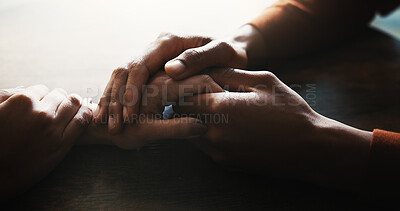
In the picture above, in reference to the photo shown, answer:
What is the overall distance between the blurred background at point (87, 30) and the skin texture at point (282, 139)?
333 millimetres

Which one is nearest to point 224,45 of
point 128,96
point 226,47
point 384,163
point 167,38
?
point 226,47

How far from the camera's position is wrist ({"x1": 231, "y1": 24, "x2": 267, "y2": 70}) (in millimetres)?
835

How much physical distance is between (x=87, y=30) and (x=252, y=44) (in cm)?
64

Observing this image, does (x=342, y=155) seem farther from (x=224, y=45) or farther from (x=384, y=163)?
(x=224, y=45)

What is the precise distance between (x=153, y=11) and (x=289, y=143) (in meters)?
0.91

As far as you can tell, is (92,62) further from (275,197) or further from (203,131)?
(275,197)

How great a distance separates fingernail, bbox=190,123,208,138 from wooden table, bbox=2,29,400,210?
0.21 ft

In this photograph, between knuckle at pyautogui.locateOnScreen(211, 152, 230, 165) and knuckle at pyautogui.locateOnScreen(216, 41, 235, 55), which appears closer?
knuckle at pyautogui.locateOnScreen(211, 152, 230, 165)

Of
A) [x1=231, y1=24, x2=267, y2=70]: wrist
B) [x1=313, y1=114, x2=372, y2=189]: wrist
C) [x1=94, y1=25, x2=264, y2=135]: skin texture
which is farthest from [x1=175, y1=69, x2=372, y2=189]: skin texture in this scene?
[x1=231, y1=24, x2=267, y2=70]: wrist

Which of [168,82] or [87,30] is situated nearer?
[168,82]

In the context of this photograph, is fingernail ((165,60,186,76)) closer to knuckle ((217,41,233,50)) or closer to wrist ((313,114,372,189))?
knuckle ((217,41,233,50))

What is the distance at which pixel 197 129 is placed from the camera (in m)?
0.55

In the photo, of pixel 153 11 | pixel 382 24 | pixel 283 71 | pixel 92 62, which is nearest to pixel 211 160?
pixel 283 71

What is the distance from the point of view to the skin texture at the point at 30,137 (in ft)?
1.59
